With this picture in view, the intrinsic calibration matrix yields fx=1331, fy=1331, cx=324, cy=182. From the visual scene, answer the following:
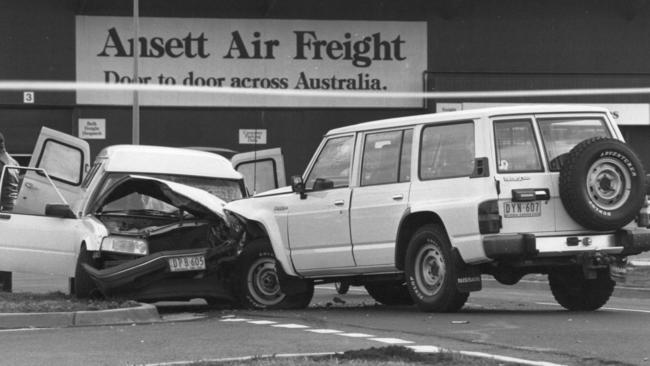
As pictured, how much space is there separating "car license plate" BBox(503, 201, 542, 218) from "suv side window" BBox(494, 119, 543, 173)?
1.01 feet

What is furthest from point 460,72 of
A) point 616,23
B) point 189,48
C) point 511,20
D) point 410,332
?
point 410,332

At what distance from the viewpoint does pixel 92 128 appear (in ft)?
126

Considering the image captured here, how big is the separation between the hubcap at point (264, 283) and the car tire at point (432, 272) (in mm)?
2005

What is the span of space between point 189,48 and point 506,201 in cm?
2761

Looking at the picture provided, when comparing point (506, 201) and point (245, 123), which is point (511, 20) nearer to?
point (245, 123)

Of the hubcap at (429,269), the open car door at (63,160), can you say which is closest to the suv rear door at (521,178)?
the hubcap at (429,269)

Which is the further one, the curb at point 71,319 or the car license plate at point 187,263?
the car license plate at point 187,263

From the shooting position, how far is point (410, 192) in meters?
13.0

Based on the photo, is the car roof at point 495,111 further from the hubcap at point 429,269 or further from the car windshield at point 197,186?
the car windshield at point 197,186

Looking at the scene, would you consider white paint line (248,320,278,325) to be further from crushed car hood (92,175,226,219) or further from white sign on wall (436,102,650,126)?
white sign on wall (436,102,650,126)

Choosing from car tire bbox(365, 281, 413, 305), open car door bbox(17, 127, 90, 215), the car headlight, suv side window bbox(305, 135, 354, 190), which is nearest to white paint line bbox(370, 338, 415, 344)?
suv side window bbox(305, 135, 354, 190)

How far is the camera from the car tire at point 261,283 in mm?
14359

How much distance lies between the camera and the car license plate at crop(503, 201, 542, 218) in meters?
12.2

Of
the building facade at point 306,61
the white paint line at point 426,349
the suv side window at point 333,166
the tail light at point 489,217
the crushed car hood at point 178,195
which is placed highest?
the building facade at point 306,61
